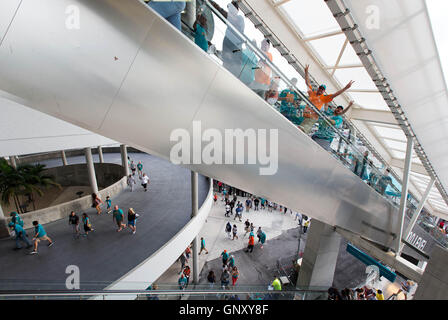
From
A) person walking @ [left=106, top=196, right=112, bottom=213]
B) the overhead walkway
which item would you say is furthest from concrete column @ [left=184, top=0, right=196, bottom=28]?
person walking @ [left=106, top=196, right=112, bottom=213]

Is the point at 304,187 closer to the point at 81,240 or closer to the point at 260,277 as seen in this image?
the point at 81,240

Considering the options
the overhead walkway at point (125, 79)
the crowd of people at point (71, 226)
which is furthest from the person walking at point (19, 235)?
the overhead walkway at point (125, 79)

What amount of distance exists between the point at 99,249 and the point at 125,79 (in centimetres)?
811

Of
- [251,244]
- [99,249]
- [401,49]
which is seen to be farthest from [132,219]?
[401,49]

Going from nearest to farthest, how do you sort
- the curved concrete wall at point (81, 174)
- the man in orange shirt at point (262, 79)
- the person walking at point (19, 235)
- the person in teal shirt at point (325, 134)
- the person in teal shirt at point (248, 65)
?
the person in teal shirt at point (248, 65)
the man in orange shirt at point (262, 79)
the person in teal shirt at point (325, 134)
the person walking at point (19, 235)
the curved concrete wall at point (81, 174)

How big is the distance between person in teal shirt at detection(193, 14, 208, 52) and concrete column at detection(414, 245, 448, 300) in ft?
26.3

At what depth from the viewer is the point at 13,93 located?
2236 mm

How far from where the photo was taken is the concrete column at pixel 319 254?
10.4 meters

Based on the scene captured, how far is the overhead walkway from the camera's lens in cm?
220

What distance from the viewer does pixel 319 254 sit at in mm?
10461

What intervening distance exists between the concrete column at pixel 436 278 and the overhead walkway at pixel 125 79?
5.77m

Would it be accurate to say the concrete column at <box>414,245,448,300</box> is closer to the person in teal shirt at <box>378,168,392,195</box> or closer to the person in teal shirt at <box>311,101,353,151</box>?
the person in teal shirt at <box>378,168,392,195</box>

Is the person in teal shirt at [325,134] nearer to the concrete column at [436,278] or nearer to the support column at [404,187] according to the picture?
the support column at [404,187]
